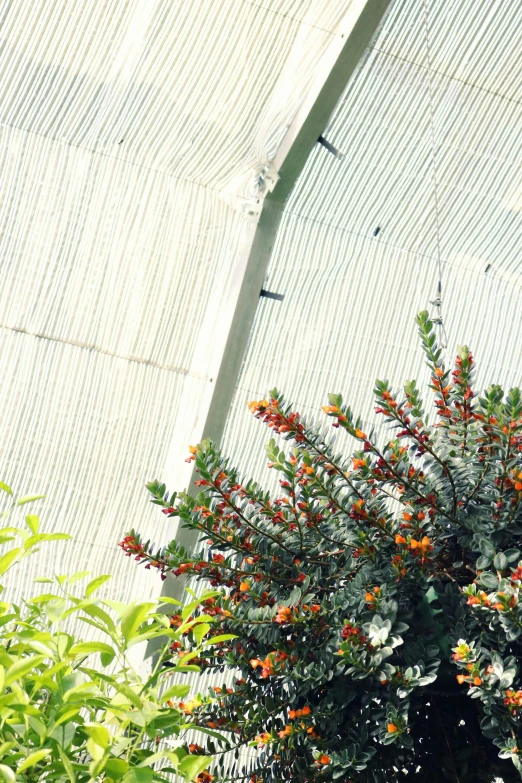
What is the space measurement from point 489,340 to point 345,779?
9.17 ft

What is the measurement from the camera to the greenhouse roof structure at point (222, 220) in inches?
133

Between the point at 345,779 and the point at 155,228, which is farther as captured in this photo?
the point at 155,228

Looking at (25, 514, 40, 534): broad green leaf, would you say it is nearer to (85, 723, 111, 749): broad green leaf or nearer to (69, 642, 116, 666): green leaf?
(69, 642, 116, 666): green leaf

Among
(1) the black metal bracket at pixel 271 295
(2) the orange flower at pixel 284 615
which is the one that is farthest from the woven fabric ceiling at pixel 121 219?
(2) the orange flower at pixel 284 615

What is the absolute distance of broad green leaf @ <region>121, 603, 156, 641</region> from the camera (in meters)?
0.96

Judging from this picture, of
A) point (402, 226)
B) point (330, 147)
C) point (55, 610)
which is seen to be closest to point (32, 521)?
point (55, 610)

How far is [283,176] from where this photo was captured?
359 cm

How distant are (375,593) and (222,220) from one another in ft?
7.57

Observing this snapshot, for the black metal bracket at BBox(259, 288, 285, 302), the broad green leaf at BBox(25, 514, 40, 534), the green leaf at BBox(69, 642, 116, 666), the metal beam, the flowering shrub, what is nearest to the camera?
the green leaf at BBox(69, 642, 116, 666)

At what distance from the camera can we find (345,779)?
176cm

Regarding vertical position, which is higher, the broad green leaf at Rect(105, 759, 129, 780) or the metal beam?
the metal beam

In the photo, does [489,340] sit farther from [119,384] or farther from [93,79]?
[93,79]

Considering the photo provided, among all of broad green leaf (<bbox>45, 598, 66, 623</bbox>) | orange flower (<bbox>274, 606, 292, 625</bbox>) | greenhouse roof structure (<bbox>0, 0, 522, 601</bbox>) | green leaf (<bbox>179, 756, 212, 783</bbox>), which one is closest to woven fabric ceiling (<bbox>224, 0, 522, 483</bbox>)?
greenhouse roof structure (<bbox>0, 0, 522, 601</bbox>)

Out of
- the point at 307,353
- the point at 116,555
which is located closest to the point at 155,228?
the point at 307,353
